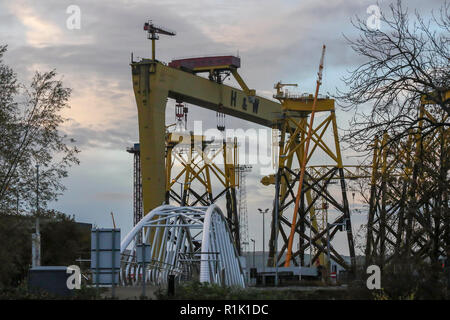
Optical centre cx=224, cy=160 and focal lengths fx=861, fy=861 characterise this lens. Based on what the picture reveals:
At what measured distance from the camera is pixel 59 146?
2745 centimetres

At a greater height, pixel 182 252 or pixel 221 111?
pixel 221 111

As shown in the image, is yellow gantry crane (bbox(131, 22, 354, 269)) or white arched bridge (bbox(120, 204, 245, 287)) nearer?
white arched bridge (bbox(120, 204, 245, 287))

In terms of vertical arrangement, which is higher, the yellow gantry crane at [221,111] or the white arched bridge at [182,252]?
the yellow gantry crane at [221,111]

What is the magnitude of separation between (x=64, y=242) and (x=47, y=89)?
117 ft

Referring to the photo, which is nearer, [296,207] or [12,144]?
[12,144]

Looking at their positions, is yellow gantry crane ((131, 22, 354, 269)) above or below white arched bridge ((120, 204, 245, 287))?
above

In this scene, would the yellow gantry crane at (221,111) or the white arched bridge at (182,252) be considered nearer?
the white arched bridge at (182,252)

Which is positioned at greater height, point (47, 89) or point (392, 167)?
point (47, 89)

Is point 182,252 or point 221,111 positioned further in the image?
point 221,111
